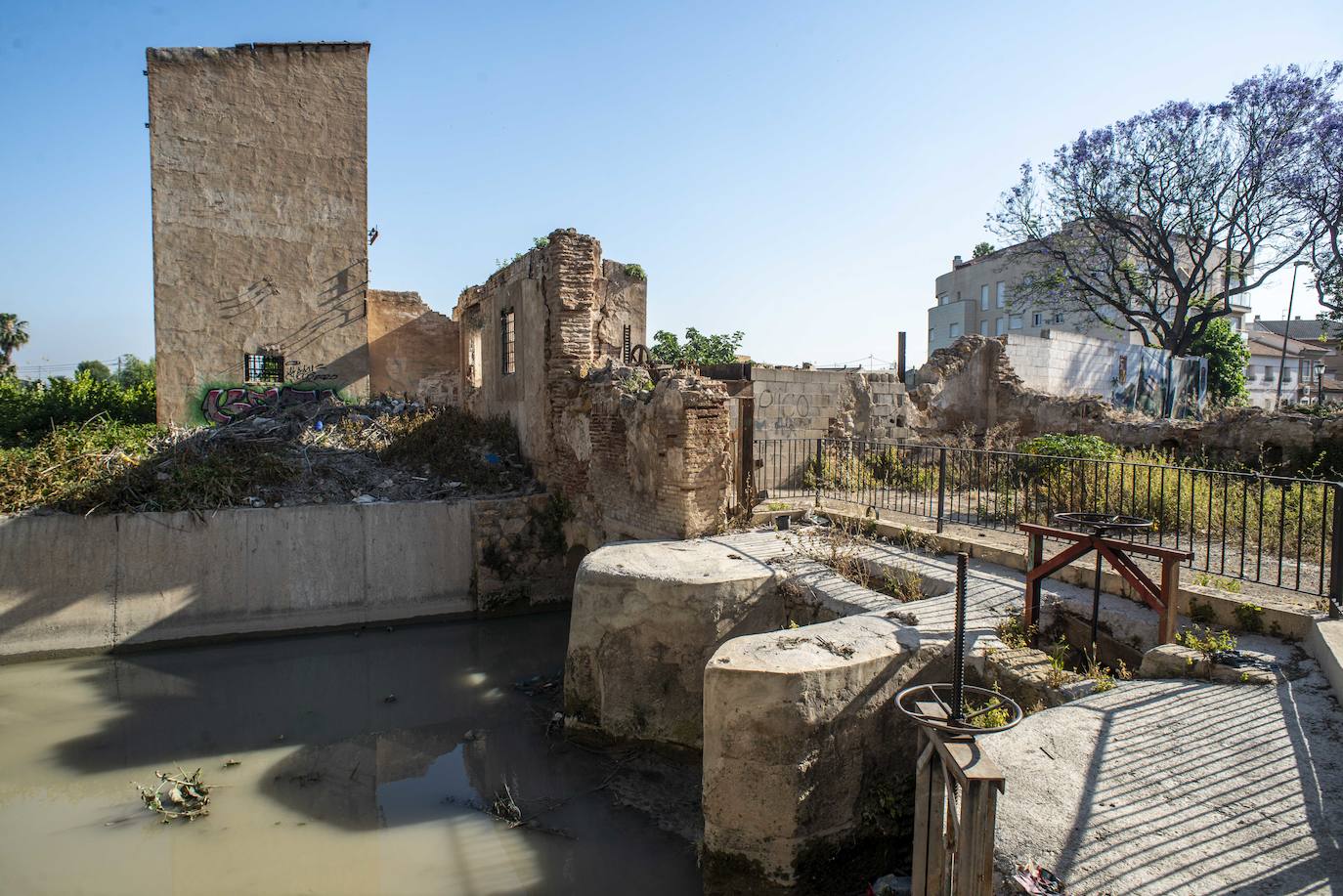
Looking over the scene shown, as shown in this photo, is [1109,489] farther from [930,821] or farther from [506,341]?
[506,341]

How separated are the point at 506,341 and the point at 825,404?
228 inches

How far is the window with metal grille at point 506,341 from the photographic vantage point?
41.6 feet

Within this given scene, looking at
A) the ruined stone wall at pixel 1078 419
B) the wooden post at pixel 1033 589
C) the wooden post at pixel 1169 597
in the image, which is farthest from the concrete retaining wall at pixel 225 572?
the ruined stone wall at pixel 1078 419

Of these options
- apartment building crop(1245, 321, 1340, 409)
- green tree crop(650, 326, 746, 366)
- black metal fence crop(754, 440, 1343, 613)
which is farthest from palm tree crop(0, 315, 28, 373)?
apartment building crop(1245, 321, 1340, 409)

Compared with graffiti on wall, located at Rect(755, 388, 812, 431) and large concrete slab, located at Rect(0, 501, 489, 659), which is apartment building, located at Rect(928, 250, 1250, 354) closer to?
graffiti on wall, located at Rect(755, 388, 812, 431)

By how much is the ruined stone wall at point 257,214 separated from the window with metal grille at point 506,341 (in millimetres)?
7349

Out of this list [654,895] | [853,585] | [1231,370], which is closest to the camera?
[654,895]

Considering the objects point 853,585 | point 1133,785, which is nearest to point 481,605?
point 853,585

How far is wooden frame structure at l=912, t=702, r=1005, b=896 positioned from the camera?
292 centimetres

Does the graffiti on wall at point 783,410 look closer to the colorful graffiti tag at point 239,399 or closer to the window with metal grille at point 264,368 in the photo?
the colorful graffiti tag at point 239,399

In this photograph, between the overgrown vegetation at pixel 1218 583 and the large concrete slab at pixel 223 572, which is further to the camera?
the large concrete slab at pixel 223 572

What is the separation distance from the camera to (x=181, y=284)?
1703 centimetres

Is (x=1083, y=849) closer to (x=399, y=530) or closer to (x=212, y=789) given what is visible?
(x=212, y=789)

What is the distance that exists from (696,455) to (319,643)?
5.79m
